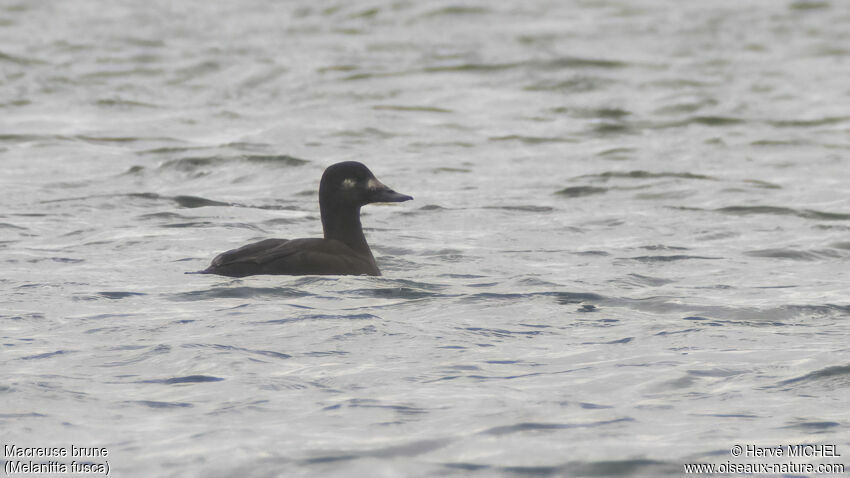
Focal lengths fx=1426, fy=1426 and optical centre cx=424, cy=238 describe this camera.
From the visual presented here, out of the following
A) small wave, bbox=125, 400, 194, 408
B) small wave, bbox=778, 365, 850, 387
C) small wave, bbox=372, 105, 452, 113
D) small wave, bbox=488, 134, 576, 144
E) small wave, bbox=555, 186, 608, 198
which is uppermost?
Result: small wave, bbox=372, 105, 452, 113

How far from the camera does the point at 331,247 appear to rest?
362 inches

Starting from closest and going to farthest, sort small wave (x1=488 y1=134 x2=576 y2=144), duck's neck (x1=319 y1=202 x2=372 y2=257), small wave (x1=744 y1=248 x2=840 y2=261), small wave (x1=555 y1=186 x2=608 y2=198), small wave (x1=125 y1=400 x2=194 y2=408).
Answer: small wave (x1=125 y1=400 x2=194 y2=408) → duck's neck (x1=319 y1=202 x2=372 y2=257) → small wave (x1=744 y1=248 x2=840 y2=261) → small wave (x1=555 y1=186 x2=608 y2=198) → small wave (x1=488 y1=134 x2=576 y2=144)

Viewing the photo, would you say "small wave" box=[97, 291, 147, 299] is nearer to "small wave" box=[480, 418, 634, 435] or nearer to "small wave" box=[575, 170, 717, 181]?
"small wave" box=[480, 418, 634, 435]

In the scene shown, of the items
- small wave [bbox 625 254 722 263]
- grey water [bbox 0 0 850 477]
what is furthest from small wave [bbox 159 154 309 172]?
small wave [bbox 625 254 722 263]

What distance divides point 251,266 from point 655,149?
8.65m

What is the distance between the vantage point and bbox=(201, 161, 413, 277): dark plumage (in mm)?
8891

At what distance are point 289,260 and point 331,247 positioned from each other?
42cm

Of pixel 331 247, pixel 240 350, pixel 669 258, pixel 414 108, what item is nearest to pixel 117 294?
pixel 331 247

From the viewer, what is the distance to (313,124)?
58.9 ft

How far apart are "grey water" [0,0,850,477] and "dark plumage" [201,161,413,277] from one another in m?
0.13

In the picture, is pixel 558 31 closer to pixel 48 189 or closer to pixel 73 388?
pixel 48 189

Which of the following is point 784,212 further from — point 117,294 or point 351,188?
point 117,294

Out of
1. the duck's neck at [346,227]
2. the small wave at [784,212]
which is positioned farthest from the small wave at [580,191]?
the duck's neck at [346,227]

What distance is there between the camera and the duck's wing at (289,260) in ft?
29.1
